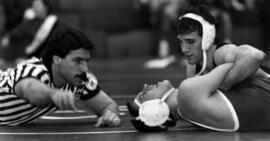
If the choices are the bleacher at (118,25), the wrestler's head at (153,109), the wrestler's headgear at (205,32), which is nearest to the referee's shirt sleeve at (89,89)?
the wrestler's head at (153,109)

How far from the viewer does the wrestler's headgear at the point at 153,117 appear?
6426mm

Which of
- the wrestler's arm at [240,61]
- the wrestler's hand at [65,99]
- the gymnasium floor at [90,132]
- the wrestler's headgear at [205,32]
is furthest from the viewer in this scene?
the wrestler's headgear at [205,32]

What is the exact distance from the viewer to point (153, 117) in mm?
6430

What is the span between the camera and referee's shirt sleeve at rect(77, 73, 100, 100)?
284 inches

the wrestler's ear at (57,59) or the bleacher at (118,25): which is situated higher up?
the wrestler's ear at (57,59)

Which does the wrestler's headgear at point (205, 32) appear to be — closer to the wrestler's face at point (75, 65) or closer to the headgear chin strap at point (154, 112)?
the headgear chin strap at point (154, 112)

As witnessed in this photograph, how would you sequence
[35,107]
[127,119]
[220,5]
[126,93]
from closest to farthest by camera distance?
[35,107], [127,119], [126,93], [220,5]

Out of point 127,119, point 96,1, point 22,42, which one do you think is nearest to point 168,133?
point 127,119

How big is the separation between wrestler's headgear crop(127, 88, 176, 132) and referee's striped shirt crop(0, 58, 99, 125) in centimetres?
81

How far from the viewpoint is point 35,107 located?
7027mm

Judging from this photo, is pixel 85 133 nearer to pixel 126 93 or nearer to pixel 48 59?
pixel 48 59

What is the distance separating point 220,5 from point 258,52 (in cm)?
1025

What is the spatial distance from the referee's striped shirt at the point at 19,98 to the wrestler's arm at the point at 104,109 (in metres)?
0.06

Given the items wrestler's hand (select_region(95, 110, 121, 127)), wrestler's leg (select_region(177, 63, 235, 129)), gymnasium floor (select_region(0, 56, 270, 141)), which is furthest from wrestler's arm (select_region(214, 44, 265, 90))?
wrestler's hand (select_region(95, 110, 121, 127))
